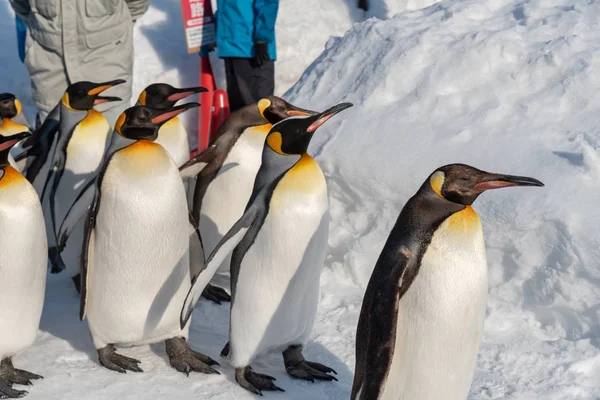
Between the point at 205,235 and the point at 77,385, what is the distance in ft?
4.21

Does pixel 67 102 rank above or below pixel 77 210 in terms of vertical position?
above

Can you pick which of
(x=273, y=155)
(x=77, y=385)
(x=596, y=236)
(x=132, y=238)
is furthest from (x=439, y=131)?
(x=77, y=385)

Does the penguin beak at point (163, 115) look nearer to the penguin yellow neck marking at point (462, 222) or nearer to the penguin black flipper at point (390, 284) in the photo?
the penguin black flipper at point (390, 284)

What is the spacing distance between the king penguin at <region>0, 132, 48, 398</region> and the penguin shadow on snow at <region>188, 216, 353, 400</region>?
0.61 meters

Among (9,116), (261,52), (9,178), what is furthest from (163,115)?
(261,52)

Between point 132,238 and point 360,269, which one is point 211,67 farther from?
point 132,238

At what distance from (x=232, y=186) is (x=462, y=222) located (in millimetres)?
1727

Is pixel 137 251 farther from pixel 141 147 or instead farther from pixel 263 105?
pixel 263 105

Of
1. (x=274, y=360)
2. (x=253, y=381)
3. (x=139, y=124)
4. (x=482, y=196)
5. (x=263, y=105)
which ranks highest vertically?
(x=139, y=124)

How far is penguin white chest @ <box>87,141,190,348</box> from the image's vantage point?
352cm

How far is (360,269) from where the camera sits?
445cm

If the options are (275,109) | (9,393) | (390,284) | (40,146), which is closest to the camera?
(390,284)

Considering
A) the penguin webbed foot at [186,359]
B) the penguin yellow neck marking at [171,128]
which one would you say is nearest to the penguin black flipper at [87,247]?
the penguin webbed foot at [186,359]

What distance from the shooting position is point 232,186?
438 centimetres
